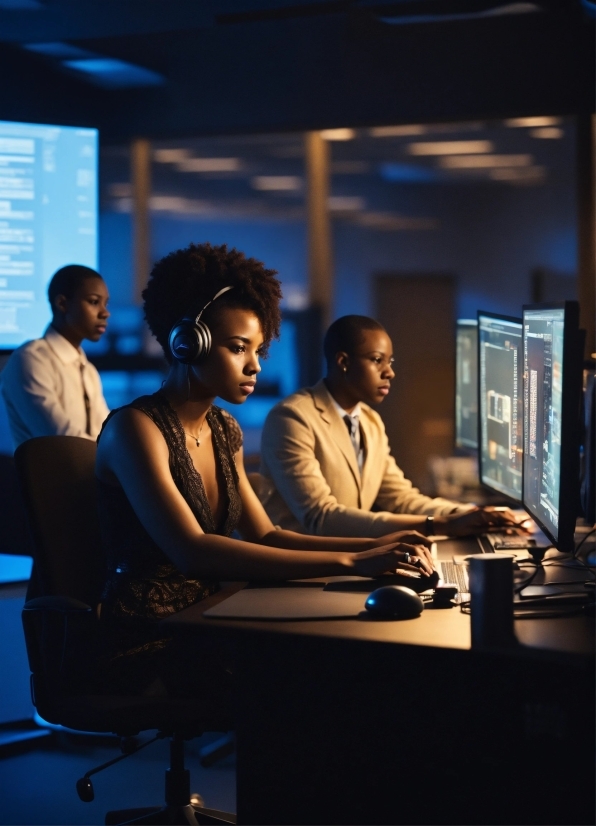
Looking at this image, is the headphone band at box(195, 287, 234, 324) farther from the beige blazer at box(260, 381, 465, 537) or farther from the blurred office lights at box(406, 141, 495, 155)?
the blurred office lights at box(406, 141, 495, 155)

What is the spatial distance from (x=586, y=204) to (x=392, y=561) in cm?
311

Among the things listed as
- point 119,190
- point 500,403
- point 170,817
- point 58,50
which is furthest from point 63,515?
point 119,190

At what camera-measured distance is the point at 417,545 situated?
6.07 feet

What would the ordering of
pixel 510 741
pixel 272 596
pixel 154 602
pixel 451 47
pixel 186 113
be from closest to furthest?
pixel 510 741
pixel 272 596
pixel 154 602
pixel 451 47
pixel 186 113

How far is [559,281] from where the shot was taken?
25.5 ft

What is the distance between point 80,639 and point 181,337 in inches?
25.7

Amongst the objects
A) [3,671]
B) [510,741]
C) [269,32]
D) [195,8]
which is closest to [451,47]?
[269,32]

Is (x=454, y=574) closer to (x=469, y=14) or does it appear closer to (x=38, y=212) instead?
(x=38, y=212)

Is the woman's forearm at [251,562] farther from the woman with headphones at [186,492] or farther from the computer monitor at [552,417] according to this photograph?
the computer monitor at [552,417]

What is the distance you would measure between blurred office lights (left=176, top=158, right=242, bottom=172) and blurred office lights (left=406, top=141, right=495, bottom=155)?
5.35 feet

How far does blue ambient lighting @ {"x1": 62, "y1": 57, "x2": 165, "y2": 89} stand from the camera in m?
4.45

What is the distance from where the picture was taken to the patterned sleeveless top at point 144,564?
188 cm

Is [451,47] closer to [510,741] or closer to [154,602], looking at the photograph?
[154,602]

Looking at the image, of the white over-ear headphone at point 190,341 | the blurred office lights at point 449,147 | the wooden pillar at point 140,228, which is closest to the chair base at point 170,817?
the white over-ear headphone at point 190,341
